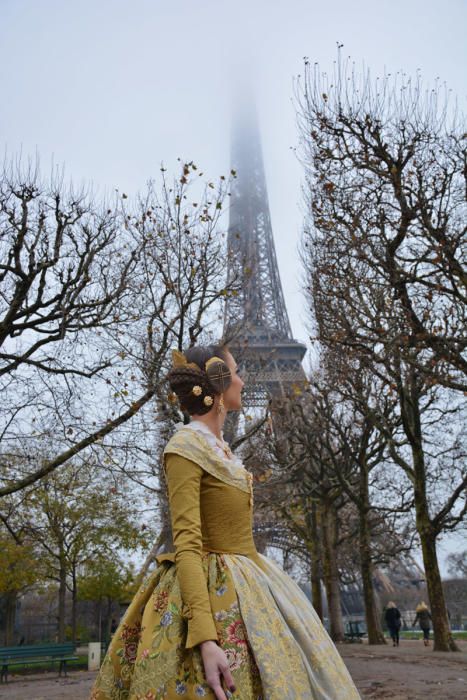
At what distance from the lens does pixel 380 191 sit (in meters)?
11.0

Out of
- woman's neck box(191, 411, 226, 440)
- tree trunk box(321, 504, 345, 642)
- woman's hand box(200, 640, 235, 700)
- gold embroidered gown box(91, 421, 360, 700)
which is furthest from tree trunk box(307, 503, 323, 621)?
woman's hand box(200, 640, 235, 700)

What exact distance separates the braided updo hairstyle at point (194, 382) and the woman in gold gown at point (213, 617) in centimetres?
1

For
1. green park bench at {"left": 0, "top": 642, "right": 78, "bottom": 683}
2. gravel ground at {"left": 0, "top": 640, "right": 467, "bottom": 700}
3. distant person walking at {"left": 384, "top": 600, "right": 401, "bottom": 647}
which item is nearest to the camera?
gravel ground at {"left": 0, "top": 640, "right": 467, "bottom": 700}

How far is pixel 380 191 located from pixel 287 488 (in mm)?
15459

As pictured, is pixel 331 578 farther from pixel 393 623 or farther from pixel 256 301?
pixel 256 301

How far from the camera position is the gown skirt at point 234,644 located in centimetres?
205

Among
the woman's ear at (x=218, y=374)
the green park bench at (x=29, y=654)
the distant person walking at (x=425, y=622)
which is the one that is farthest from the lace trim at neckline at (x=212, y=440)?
the distant person walking at (x=425, y=622)

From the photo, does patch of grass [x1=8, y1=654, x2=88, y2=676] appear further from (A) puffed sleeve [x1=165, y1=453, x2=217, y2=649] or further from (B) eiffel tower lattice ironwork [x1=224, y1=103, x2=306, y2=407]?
(A) puffed sleeve [x1=165, y1=453, x2=217, y2=649]

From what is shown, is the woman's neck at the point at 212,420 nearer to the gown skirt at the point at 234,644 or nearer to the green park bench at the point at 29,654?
the gown skirt at the point at 234,644

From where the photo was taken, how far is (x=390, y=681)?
9852 millimetres

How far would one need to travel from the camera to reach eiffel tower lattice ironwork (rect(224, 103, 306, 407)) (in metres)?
13.4

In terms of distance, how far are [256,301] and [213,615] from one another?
53.0 feet

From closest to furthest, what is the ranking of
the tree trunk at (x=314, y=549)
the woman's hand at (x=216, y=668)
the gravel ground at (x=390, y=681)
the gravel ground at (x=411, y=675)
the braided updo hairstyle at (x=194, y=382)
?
the woman's hand at (x=216, y=668) < the braided updo hairstyle at (x=194, y=382) < the gravel ground at (x=411, y=675) < the gravel ground at (x=390, y=681) < the tree trunk at (x=314, y=549)

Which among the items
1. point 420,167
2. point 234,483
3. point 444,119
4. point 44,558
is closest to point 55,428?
point 420,167
